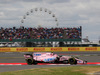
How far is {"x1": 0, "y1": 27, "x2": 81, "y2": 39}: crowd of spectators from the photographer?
61594mm

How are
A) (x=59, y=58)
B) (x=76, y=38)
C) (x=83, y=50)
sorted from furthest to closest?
(x=76, y=38)
(x=83, y=50)
(x=59, y=58)

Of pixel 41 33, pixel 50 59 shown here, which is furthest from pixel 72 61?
pixel 41 33

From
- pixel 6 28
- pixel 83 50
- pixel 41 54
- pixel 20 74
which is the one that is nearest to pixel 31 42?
pixel 6 28

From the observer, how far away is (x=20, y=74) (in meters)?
12.5

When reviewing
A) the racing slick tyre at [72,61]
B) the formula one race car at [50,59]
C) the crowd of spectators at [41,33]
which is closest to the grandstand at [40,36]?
the crowd of spectators at [41,33]

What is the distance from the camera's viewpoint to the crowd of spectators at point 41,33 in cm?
6159

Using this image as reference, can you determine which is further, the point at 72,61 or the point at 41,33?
the point at 41,33

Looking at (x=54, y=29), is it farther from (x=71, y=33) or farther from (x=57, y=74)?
(x=57, y=74)

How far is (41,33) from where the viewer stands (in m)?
62.8

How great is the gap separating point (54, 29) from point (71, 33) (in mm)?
5173

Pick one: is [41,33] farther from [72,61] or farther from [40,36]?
[72,61]

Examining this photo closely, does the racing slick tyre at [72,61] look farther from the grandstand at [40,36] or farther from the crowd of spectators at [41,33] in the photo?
the crowd of spectators at [41,33]

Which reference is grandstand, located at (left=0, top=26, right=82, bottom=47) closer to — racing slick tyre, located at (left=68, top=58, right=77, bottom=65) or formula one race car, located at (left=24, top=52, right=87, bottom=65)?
formula one race car, located at (left=24, top=52, right=87, bottom=65)

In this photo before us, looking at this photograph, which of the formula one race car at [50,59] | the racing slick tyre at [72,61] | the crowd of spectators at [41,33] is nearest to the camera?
the racing slick tyre at [72,61]
